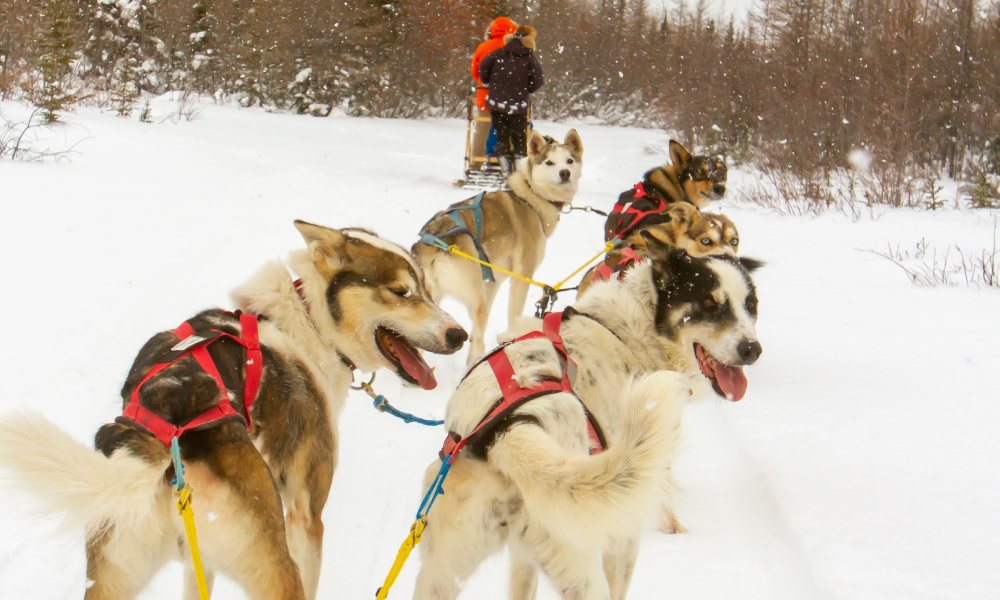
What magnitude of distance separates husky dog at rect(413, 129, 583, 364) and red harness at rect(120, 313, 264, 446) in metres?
2.58

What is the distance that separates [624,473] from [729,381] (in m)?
1.45

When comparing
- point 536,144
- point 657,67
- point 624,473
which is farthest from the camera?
point 657,67

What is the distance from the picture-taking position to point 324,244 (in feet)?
8.83

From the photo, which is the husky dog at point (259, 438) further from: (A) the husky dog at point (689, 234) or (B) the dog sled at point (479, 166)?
(B) the dog sled at point (479, 166)

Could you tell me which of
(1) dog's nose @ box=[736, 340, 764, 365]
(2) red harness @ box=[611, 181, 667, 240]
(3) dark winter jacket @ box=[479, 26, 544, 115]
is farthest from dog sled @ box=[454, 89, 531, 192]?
(1) dog's nose @ box=[736, 340, 764, 365]

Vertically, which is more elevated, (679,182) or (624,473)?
(679,182)

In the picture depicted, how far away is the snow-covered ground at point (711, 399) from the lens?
2.80 metres

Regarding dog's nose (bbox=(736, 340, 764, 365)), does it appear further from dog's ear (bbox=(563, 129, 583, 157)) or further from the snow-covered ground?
dog's ear (bbox=(563, 129, 583, 157))

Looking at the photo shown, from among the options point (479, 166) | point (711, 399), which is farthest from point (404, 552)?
point (479, 166)

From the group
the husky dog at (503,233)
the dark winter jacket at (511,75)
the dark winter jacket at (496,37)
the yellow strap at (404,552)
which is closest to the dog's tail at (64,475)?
the yellow strap at (404,552)

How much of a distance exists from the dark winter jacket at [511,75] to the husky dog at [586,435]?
938 cm

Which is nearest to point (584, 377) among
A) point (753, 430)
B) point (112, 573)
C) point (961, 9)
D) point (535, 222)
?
point (112, 573)

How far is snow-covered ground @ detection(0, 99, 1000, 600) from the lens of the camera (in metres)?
2.80

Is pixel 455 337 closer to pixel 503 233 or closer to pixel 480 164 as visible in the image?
pixel 503 233
